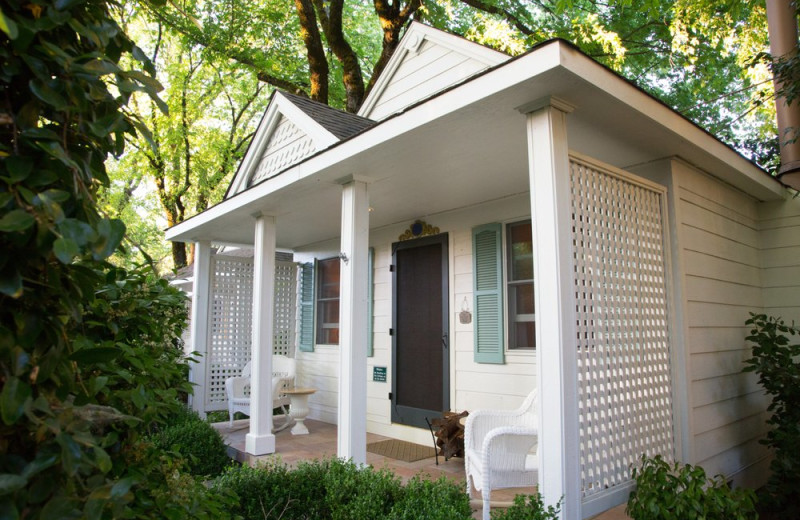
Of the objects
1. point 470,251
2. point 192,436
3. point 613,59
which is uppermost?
point 613,59

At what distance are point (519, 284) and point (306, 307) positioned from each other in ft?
12.9


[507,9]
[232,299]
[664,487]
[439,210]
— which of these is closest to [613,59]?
[507,9]

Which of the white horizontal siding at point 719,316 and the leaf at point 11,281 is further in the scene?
the white horizontal siding at point 719,316

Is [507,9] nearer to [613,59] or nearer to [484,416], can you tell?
[613,59]

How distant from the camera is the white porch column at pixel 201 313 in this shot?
7.50 metres

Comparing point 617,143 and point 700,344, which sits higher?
point 617,143

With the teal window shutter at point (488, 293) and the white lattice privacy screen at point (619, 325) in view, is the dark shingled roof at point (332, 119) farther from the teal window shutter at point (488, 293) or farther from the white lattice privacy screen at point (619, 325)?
the white lattice privacy screen at point (619, 325)

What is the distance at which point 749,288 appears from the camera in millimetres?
4914

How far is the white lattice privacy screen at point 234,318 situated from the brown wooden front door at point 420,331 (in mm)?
2399

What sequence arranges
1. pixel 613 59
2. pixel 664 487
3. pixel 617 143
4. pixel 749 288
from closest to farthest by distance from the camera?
pixel 664 487 < pixel 617 143 < pixel 749 288 < pixel 613 59

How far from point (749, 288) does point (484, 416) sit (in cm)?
293

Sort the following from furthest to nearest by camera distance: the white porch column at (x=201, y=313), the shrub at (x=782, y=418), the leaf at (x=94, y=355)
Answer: the white porch column at (x=201, y=313)
the shrub at (x=782, y=418)
the leaf at (x=94, y=355)

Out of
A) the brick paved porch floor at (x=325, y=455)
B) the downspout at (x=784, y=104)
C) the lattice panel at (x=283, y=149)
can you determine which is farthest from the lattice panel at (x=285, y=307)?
the downspout at (x=784, y=104)

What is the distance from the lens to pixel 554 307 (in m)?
2.81
